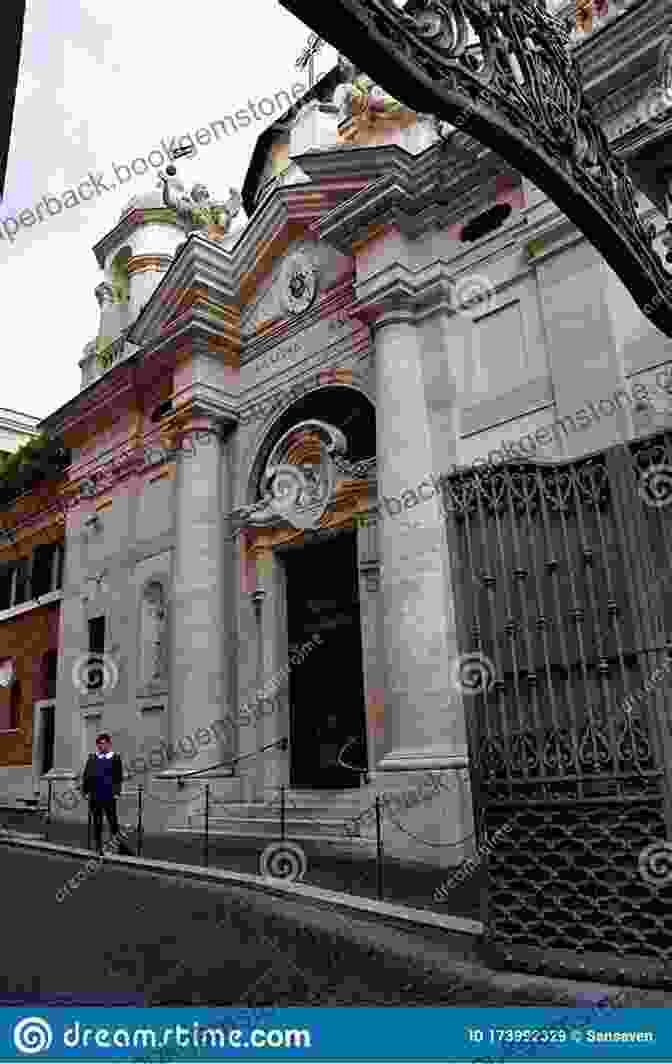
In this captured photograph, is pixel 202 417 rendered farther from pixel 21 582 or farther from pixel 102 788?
pixel 21 582

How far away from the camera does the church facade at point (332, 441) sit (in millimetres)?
9703

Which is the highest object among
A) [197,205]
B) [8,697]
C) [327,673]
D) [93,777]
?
[197,205]

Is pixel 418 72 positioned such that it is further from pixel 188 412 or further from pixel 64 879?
pixel 188 412

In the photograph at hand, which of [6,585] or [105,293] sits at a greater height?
[105,293]

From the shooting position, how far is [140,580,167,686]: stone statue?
1523 centimetres

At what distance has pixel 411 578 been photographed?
10438 mm

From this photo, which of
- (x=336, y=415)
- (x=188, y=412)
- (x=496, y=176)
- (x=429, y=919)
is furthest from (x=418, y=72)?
(x=188, y=412)

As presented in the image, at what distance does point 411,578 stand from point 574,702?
5773mm

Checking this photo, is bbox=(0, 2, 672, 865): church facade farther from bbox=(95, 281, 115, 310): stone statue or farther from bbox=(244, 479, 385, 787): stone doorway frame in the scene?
bbox=(95, 281, 115, 310): stone statue

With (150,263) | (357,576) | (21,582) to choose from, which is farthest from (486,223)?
(21,582)

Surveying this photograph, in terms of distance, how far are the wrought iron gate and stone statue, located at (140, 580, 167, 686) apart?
11.0 meters

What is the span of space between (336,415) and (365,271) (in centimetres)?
242

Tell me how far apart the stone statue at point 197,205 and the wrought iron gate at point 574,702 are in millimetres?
15754

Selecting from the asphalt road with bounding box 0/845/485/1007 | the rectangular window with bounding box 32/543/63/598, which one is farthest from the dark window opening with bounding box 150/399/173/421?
the asphalt road with bounding box 0/845/485/1007
